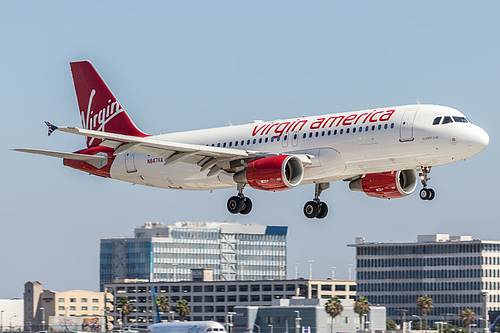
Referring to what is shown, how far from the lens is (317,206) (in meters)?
67.9

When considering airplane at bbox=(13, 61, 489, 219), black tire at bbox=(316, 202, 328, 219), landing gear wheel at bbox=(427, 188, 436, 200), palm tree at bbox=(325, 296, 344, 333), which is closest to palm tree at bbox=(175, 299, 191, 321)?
palm tree at bbox=(325, 296, 344, 333)

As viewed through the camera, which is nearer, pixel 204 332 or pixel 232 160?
pixel 232 160

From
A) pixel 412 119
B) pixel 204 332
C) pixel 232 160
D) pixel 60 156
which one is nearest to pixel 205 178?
pixel 232 160

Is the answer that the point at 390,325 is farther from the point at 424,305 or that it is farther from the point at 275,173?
the point at 275,173

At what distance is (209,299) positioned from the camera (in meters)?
196

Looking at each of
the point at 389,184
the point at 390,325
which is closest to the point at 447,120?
the point at 389,184

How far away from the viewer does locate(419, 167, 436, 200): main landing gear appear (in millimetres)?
60719

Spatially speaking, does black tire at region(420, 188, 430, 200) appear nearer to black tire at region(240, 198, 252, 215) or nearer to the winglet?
black tire at region(240, 198, 252, 215)

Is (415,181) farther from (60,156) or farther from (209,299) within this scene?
(209,299)

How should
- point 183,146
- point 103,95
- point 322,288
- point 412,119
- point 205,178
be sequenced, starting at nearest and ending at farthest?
point 412,119 < point 183,146 < point 205,178 < point 103,95 < point 322,288

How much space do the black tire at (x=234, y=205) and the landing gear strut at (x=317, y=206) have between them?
4696 millimetres

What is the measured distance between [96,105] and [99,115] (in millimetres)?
862

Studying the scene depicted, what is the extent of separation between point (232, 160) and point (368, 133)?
10.0 m

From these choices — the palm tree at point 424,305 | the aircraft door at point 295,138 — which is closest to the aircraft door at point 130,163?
the aircraft door at point 295,138
